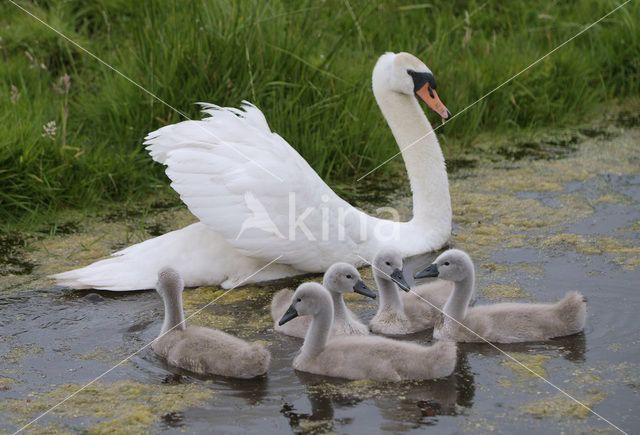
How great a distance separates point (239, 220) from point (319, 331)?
43.2 inches

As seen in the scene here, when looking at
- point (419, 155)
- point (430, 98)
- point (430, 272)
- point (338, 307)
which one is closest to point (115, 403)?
point (338, 307)

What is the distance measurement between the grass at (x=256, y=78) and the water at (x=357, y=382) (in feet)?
2.13

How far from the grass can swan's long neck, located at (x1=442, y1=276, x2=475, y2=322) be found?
2302mm

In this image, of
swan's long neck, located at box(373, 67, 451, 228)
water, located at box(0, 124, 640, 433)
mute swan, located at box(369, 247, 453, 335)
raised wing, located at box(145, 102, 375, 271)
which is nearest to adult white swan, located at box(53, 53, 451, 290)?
raised wing, located at box(145, 102, 375, 271)

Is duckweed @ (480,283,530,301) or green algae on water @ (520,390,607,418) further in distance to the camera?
duckweed @ (480,283,530,301)

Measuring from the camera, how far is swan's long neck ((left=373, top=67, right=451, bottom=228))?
20.9 feet

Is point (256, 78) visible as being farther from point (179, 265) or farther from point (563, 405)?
point (563, 405)

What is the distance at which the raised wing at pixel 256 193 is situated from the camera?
5648mm

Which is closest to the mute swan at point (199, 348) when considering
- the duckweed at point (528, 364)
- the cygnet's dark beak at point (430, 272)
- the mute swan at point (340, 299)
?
the mute swan at point (340, 299)

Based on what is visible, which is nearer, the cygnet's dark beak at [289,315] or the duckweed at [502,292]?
the cygnet's dark beak at [289,315]

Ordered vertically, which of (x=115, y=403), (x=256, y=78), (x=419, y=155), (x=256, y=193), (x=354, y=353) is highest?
(x=256, y=78)

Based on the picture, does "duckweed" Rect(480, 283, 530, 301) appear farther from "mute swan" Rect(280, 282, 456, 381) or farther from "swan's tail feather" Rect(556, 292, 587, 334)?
"mute swan" Rect(280, 282, 456, 381)

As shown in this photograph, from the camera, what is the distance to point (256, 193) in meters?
5.66

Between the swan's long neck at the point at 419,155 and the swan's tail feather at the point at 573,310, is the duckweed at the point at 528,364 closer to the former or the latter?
the swan's tail feather at the point at 573,310
